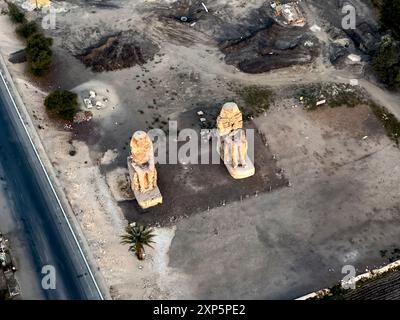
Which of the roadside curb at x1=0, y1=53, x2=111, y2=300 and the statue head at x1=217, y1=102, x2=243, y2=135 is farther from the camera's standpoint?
the statue head at x1=217, y1=102, x2=243, y2=135

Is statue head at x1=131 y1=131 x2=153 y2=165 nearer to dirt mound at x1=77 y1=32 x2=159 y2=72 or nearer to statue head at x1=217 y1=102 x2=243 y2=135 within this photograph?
statue head at x1=217 y1=102 x2=243 y2=135

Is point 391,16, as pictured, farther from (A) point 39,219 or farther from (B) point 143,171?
(A) point 39,219

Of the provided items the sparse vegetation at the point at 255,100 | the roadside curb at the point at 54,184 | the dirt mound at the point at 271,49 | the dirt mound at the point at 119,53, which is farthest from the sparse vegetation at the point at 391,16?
the roadside curb at the point at 54,184

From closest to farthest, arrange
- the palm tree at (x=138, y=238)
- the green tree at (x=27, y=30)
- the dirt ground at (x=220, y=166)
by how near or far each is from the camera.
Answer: the palm tree at (x=138, y=238) < the dirt ground at (x=220, y=166) < the green tree at (x=27, y=30)

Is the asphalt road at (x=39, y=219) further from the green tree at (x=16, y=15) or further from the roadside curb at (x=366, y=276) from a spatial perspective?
the roadside curb at (x=366, y=276)

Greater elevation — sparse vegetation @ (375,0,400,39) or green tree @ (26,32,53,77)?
green tree @ (26,32,53,77)

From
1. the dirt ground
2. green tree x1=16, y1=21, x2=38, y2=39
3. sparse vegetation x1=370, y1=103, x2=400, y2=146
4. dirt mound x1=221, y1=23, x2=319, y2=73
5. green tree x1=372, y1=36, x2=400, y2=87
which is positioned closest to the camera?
the dirt ground

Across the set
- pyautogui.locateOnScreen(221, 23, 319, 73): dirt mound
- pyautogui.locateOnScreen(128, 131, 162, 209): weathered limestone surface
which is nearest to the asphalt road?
pyautogui.locateOnScreen(128, 131, 162, 209): weathered limestone surface
